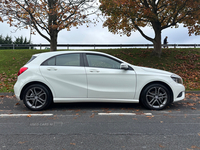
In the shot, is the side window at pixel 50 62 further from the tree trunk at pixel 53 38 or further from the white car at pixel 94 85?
the tree trunk at pixel 53 38

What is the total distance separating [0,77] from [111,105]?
807 centimetres

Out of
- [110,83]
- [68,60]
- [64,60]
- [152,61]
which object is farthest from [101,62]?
[152,61]

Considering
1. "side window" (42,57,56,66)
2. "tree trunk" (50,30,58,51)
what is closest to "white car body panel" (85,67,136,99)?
"side window" (42,57,56,66)

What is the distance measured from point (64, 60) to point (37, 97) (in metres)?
1.25

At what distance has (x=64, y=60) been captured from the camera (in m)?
5.80

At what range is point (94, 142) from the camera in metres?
3.54

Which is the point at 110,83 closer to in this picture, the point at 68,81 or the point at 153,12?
the point at 68,81

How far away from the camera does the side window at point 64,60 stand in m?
5.77

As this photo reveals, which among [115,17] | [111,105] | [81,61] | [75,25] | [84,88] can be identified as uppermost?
[115,17]

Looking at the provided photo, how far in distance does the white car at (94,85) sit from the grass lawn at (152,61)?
5828 millimetres

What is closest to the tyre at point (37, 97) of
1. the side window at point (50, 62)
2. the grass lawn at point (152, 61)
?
the side window at point (50, 62)

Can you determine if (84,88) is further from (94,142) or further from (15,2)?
(15,2)

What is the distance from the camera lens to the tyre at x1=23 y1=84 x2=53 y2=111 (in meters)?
5.63

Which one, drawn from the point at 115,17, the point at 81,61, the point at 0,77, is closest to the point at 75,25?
the point at 115,17
